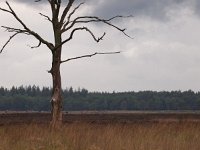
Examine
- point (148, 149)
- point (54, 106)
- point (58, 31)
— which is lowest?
point (148, 149)

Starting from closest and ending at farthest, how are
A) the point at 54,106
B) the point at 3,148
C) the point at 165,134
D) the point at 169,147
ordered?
the point at 3,148
the point at 169,147
the point at 165,134
the point at 54,106

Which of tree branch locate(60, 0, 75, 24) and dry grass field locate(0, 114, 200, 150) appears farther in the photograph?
tree branch locate(60, 0, 75, 24)

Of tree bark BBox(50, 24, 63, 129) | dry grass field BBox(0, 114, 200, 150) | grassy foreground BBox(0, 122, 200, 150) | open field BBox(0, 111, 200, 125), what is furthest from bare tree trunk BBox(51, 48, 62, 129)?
open field BBox(0, 111, 200, 125)

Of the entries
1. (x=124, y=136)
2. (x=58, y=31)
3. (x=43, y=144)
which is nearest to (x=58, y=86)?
(x=58, y=31)

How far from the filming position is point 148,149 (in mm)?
12070

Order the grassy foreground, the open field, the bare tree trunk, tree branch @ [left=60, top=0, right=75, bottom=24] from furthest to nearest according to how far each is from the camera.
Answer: the open field → tree branch @ [left=60, top=0, right=75, bottom=24] → the bare tree trunk → the grassy foreground

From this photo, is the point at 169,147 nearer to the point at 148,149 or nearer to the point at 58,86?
the point at 148,149

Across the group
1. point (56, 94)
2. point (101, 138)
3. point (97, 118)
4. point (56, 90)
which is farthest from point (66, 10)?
point (97, 118)

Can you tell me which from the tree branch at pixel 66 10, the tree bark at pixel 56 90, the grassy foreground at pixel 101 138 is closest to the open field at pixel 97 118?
the tree bark at pixel 56 90

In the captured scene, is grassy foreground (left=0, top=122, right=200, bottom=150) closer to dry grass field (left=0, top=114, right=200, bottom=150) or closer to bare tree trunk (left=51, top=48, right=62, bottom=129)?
dry grass field (left=0, top=114, right=200, bottom=150)

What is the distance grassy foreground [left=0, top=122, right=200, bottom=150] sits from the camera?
476 inches

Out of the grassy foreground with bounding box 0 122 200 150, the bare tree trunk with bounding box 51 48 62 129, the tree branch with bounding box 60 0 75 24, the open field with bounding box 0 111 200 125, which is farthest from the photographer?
the open field with bounding box 0 111 200 125

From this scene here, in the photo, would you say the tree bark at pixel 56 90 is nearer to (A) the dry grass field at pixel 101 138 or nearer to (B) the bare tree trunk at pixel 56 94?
(B) the bare tree trunk at pixel 56 94

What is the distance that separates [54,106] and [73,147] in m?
4.91
